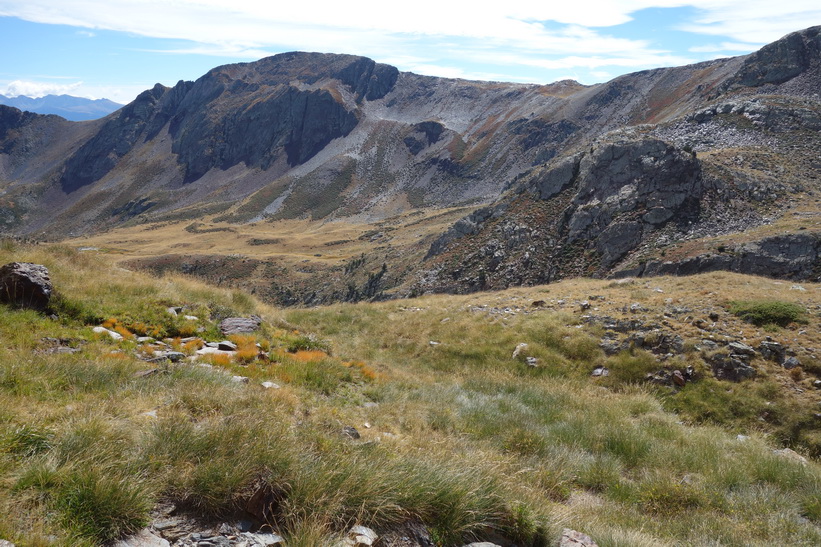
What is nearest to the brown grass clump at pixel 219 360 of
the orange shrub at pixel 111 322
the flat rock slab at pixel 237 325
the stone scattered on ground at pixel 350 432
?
the flat rock slab at pixel 237 325

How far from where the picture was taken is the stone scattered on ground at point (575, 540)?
3.91 meters

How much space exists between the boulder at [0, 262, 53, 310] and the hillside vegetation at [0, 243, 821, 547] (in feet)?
0.97

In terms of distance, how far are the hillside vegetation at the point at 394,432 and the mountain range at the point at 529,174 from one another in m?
15.2

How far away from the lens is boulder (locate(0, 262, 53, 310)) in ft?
26.7

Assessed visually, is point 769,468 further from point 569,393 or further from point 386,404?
point 386,404

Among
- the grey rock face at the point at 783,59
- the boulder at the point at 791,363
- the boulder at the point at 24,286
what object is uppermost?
the grey rock face at the point at 783,59

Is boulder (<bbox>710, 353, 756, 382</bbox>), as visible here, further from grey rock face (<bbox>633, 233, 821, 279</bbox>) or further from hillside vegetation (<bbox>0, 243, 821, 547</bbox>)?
grey rock face (<bbox>633, 233, 821, 279</bbox>)

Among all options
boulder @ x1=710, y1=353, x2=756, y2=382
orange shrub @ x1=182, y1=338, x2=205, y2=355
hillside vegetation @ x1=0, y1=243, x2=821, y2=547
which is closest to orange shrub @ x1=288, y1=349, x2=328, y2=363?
hillside vegetation @ x1=0, y1=243, x2=821, y2=547

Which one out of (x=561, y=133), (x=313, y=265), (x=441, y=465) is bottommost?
(x=313, y=265)

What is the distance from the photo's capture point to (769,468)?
634cm

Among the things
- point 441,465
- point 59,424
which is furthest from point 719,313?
point 59,424

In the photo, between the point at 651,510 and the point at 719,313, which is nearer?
the point at 651,510

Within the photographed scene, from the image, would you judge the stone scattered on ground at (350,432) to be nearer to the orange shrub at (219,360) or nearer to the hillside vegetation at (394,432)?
the hillside vegetation at (394,432)

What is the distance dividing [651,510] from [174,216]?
567 ft
